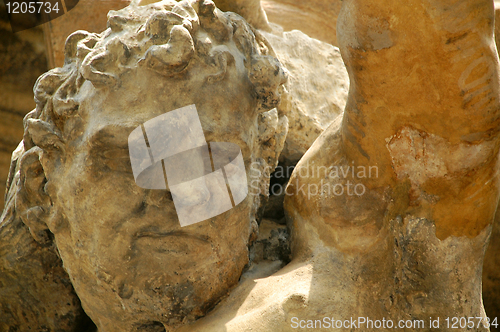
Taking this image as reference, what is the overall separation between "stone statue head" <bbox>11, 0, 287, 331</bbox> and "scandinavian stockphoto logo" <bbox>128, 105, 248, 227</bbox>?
0.02 meters

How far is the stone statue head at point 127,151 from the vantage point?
931 mm

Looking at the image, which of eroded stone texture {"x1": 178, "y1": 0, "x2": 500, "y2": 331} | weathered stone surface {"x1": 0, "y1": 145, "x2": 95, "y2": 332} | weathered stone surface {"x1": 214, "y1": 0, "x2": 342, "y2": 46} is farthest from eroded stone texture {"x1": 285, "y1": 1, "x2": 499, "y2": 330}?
weathered stone surface {"x1": 214, "y1": 0, "x2": 342, "y2": 46}

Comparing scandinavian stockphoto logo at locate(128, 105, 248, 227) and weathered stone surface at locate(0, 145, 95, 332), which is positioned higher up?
scandinavian stockphoto logo at locate(128, 105, 248, 227)

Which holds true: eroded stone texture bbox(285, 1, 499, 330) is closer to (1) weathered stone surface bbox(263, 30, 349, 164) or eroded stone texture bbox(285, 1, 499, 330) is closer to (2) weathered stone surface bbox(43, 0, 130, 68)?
(1) weathered stone surface bbox(263, 30, 349, 164)

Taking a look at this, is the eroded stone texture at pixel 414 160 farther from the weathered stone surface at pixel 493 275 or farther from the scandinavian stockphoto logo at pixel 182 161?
the weathered stone surface at pixel 493 275

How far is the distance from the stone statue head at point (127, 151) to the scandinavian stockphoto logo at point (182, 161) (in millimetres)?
17

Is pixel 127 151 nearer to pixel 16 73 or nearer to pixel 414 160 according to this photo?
pixel 414 160

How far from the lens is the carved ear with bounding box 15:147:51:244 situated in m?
1.05

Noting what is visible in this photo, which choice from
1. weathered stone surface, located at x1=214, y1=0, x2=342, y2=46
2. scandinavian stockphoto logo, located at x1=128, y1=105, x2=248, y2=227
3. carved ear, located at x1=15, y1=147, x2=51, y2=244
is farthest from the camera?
weathered stone surface, located at x1=214, y1=0, x2=342, y2=46

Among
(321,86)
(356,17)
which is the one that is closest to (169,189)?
(356,17)

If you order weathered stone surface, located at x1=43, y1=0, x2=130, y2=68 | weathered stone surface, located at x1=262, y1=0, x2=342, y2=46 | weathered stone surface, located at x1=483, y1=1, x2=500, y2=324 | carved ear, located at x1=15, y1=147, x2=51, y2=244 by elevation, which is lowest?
weathered stone surface, located at x1=483, y1=1, x2=500, y2=324

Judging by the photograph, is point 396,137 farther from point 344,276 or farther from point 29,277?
point 29,277

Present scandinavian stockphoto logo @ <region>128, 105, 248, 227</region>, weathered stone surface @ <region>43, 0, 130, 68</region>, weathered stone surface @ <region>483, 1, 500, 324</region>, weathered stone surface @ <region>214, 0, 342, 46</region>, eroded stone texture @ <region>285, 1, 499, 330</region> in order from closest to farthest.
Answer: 1. eroded stone texture @ <region>285, 1, 499, 330</region>
2. scandinavian stockphoto logo @ <region>128, 105, 248, 227</region>
3. weathered stone surface @ <region>483, 1, 500, 324</region>
4. weathered stone surface @ <region>43, 0, 130, 68</region>
5. weathered stone surface @ <region>214, 0, 342, 46</region>

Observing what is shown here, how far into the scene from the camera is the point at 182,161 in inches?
37.0
